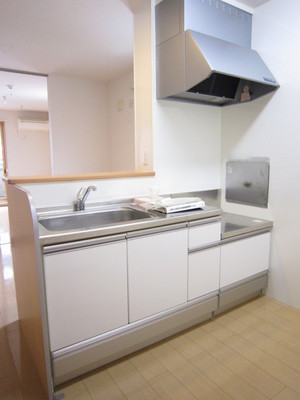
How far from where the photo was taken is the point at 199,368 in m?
1.59

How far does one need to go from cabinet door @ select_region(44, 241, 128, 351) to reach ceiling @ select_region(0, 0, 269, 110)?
1.97m

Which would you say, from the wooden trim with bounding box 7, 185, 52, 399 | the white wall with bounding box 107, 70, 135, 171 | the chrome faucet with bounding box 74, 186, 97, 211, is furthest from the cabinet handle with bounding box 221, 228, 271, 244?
the white wall with bounding box 107, 70, 135, 171

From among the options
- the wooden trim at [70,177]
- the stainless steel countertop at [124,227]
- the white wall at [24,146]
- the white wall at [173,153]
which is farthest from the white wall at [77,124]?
the white wall at [24,146]

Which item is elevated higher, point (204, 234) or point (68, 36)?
point (68, 36)

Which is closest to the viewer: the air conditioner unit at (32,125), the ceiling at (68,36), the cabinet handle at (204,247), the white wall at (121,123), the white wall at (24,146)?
the cabinet handle at (204,247)

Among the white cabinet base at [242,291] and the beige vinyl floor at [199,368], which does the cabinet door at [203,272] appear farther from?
the beige vinyl floor at [199,368]

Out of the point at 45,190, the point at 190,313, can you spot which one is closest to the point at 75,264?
the point at 45,190

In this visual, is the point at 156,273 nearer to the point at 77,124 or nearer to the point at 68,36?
the point at 68,36

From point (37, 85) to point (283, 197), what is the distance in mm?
4209

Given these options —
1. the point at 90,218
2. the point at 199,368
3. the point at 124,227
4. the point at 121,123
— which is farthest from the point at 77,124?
the point at 199,368

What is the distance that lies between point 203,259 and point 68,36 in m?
2.50

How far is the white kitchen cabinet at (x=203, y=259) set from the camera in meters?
1.84

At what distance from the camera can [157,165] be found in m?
2.28

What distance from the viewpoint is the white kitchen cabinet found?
1.84 metres
